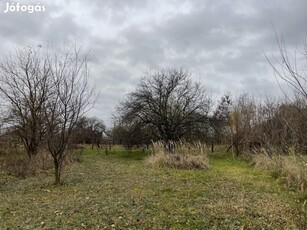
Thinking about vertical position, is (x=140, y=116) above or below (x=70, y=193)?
above

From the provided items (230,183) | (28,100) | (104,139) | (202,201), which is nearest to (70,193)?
(202,201)

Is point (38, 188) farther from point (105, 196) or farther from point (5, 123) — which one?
point (5, 123)

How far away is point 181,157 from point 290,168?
18.9 ft

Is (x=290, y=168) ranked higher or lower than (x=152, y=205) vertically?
higher

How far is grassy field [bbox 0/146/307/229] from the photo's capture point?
5195 mm

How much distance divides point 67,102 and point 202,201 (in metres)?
5.53

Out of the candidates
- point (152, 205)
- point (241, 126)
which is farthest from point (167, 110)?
point (152, 205)

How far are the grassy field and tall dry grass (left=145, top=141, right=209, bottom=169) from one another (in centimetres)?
461

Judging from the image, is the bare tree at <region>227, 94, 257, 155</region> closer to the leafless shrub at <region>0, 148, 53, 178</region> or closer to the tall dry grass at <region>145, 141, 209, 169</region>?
the tall dry grass at <region>145, 141, 209, 169</region>

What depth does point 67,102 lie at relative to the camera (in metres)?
9.92

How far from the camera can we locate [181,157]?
1492cm

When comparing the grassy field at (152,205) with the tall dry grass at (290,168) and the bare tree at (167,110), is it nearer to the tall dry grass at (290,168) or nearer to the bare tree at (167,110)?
the tall dry grass at (290,168)

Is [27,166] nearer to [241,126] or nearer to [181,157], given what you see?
[181,157]

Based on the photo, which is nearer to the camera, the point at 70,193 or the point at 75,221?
the point at 75,221
